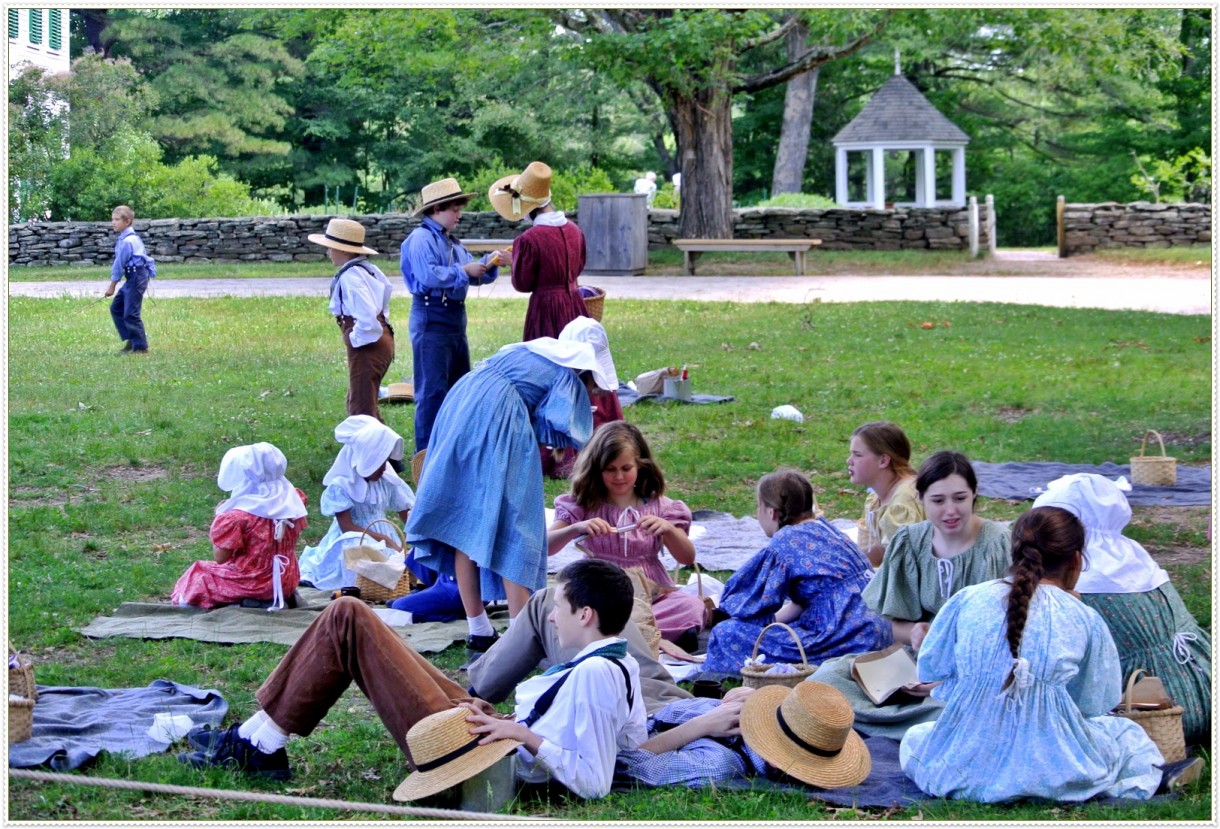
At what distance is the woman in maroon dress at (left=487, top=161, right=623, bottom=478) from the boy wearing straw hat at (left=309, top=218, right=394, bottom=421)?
2.96 ft

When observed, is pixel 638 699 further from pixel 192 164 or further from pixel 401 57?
pixel 192 164

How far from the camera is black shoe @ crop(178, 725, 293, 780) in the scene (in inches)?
160

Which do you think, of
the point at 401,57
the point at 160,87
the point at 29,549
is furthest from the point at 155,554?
the point at 160,87

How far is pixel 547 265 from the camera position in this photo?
349 inches

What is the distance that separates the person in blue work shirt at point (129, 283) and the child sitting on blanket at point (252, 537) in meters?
8.40

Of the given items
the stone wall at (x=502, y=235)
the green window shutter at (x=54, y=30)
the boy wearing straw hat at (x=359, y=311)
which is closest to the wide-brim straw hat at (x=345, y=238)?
the boy wearing straw hat at (x=359, y=311)

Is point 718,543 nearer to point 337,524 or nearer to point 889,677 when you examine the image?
point 337,524

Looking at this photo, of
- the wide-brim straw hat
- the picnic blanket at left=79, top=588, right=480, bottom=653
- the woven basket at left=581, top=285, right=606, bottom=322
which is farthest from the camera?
the woven basket at left=581, top=285, right=606, bottom=322

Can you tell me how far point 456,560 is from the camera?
18.2 ft

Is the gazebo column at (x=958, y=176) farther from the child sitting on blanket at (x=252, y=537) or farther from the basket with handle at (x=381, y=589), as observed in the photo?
the child sitting on blanket at (x=252, y=537)

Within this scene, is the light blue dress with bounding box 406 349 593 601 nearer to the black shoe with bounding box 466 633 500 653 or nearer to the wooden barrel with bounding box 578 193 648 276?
the black shoe with bounding box 466 633 500 653

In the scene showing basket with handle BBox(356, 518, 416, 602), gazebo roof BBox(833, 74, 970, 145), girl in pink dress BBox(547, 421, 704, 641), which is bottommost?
Answer: basket with handle BBox(356, 518, 416, 602)

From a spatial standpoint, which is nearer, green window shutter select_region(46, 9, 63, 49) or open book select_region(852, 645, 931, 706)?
open book select_region(852, 645, 931, 706)

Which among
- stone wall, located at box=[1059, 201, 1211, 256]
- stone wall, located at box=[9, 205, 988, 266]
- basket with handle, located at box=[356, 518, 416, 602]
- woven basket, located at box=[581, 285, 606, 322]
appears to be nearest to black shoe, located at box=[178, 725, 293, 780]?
basket with handle, located at box=[356, 518, 416, 602]
